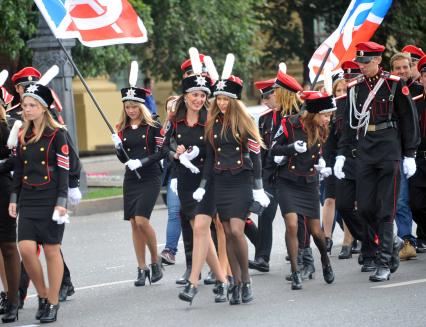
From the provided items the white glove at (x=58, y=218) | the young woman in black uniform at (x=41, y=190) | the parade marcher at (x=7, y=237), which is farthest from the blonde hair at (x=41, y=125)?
the white glove at (x=58, y=218)

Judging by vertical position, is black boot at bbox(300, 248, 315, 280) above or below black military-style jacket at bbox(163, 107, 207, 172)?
Answer: below

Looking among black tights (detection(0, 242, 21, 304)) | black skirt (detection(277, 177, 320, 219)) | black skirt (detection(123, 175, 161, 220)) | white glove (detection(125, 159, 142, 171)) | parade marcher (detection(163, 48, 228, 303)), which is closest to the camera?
black tights (detection(0, 242, 21, 304))

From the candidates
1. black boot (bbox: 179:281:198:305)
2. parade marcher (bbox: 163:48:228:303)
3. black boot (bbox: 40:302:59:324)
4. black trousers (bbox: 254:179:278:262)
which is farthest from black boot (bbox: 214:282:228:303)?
black trousers (bbox: 254:179:278:262)

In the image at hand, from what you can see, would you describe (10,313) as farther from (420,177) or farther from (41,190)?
(420,177)

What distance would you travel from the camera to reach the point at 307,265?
1147cm

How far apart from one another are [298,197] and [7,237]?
254 cm

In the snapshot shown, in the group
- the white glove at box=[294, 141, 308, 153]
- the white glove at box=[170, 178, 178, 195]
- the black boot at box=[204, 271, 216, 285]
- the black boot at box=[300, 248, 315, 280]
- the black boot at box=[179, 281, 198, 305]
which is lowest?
the black boot at box=[204, 271, 216, 285]

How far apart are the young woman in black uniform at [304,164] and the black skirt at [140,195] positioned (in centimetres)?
125

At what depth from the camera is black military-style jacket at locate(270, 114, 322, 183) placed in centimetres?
1112

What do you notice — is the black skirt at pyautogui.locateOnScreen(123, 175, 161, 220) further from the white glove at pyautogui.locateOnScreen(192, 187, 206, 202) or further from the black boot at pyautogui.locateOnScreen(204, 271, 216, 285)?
the white glove at pyautogui.locateOnScreen(192, 187, 206, 202)

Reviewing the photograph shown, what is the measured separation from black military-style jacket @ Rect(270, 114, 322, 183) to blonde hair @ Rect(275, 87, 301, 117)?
0.49 ft

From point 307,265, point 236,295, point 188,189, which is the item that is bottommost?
point 307,265

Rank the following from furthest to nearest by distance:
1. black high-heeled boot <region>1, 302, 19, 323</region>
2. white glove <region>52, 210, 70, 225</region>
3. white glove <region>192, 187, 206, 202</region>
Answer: white glove <region>192, 187, 206, 202</region> < black high-heeled boot <region>1, 302, 19, 323</region> < white glove <region>52, 210, 70, 225</region>

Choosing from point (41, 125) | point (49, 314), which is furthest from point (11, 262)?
point (41, 125)
